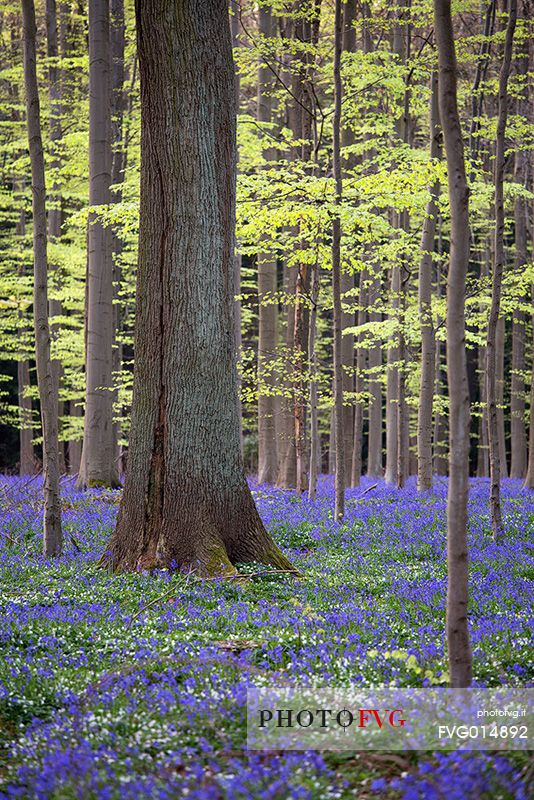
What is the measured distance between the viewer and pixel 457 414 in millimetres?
4766

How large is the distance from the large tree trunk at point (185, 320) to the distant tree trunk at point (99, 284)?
8.36 meters

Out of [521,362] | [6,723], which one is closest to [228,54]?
[6,723]

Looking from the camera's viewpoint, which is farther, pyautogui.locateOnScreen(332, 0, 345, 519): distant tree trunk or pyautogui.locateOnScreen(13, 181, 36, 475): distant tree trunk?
pyautogui.locateOnScreen(13, 181, 36, 475): distant tree trunk

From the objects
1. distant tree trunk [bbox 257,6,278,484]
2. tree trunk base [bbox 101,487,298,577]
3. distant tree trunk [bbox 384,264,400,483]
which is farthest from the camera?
distant tree trunk [bbox 384,264,400,483]

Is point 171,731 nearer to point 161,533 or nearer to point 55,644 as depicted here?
point 55,644

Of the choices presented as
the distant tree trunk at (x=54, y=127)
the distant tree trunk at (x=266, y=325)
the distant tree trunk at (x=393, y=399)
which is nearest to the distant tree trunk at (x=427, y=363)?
the distant tree trunk at (x=393, y=399)

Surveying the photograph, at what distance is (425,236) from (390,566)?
35.9ft

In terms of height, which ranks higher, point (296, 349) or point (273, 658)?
point (296, 349)

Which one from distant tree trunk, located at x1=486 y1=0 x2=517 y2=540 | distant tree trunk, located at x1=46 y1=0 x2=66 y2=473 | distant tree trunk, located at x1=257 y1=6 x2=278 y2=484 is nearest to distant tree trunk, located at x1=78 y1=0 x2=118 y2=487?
distant tree trunk, located at x1=46 y1=0 x2=66 y2=473

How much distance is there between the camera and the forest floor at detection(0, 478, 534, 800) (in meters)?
3.68

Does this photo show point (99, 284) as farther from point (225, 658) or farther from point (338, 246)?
point (225, 658)

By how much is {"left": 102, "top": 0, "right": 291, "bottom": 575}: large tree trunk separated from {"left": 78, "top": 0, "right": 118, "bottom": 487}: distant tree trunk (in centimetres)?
836

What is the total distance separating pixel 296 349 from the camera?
63.6 feet

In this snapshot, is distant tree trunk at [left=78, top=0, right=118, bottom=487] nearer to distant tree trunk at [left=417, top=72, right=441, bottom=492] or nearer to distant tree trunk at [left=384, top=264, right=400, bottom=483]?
distant tree trunk at [left=417, top=72, right=441, bottom=492]
